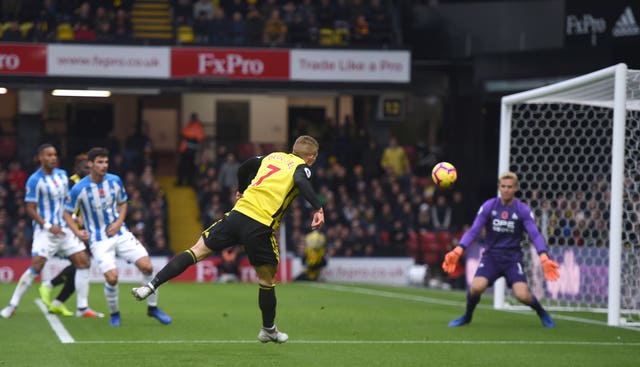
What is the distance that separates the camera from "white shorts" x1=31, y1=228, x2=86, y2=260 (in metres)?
14.2

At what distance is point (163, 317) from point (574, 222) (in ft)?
29.7

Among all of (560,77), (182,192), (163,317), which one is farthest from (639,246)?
(182,192)

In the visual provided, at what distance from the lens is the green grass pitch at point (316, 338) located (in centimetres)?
995

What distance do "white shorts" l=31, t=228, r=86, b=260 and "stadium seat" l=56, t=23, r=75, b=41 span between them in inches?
603

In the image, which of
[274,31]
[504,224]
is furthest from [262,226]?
[274,31]

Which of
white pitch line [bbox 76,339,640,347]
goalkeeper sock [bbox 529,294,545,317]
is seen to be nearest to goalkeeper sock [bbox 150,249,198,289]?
white pitch line [bbox 76,339,640,347]

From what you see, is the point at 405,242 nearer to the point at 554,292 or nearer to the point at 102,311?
the point at 554,292

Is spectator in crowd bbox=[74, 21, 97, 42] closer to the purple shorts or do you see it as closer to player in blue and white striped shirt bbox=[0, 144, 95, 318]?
player in blue and white striped shirt bbox=[0, 144, 95, 318]

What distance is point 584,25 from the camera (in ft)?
82.7

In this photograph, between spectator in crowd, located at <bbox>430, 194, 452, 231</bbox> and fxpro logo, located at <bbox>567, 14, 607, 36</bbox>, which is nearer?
fxpro logo, located at <bbox>567, 14, 607, 36</bbox>

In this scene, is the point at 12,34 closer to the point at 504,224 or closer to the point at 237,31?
the point at 237,31

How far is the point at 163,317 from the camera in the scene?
43.4 ft

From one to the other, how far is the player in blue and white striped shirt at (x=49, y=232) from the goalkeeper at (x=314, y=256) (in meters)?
11.6

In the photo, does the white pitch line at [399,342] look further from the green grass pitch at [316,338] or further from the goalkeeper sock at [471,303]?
the goalkeeper sock at [471,303]
